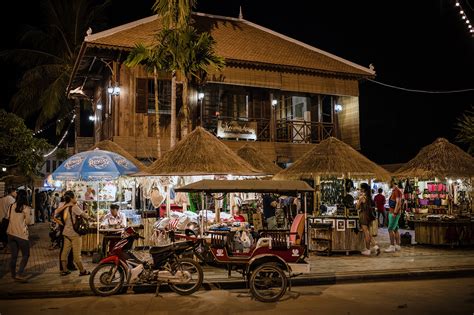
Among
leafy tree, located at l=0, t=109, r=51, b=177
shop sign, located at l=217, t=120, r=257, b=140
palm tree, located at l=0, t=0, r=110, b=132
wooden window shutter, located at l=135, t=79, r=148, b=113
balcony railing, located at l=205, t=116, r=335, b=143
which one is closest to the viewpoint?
leafy tree, located at l=0, t=109, r=51, b=177

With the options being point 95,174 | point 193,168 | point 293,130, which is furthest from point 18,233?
point 293,130

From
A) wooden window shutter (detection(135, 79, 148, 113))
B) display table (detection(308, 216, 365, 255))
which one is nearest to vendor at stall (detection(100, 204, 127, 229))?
display table (detection(308, 216, 365, 255))

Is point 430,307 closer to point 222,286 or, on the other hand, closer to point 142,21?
point 222,286

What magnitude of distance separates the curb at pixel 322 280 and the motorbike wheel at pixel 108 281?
35 cm

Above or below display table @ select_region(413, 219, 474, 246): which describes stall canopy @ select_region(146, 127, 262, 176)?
above

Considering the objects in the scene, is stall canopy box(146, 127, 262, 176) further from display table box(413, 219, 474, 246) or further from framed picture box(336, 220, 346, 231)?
display table box(413, 219, 474, 246)

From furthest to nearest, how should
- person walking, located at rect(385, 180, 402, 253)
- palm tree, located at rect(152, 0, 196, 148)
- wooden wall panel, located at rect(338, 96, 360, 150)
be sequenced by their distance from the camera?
wooden wall panel, located at rect(338, 96, 360, 150) → palm tree, located at rect(152, 0, 196, 148) → person walking, located at rect(385, 180, 402, 253)

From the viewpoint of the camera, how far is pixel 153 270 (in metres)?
9.05

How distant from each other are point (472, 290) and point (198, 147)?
808 centimetres

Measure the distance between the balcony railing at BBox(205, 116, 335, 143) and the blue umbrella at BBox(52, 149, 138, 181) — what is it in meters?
8.79

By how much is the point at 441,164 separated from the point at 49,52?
82.0 feet

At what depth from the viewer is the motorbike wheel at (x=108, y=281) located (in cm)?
895

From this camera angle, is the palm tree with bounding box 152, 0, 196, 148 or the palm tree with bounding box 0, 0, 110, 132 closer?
the palm tree with bounding box 152, 0, 196, 148

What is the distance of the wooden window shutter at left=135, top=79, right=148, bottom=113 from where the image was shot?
2005cm
